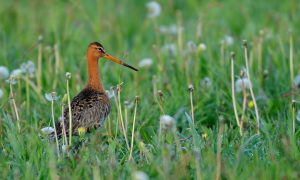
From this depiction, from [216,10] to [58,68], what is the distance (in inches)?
143

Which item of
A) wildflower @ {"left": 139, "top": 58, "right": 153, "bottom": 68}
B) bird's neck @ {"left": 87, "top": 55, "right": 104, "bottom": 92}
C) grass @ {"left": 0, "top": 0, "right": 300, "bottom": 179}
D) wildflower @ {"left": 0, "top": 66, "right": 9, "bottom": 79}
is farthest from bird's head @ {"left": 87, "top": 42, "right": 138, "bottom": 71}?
wildflower @ {"left": 139, "top": 58, "right": 153, "bottom": 68}

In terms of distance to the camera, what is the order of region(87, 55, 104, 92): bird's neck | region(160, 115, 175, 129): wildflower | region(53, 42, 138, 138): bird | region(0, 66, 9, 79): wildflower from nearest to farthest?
region(160, 115, 175, 129): wildflower
region(53, 42, 138, 138): bird
region(87, 55, 104, 92): bird's neck
region(0, 66, 9, 79): wildflower

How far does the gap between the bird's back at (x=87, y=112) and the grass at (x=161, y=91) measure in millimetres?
110

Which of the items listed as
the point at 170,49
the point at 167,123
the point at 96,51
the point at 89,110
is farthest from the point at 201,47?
the point at 167,123

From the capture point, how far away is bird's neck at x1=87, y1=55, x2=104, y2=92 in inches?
297

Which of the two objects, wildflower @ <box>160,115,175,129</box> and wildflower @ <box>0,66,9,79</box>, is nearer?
wildflower @ <box>160,115,175,129</box>

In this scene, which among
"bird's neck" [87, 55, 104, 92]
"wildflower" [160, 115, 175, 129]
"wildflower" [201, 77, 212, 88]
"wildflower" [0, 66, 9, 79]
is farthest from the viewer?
"wildflower" [201, 77, 212, 88]

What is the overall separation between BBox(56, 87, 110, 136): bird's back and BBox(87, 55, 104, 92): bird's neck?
30 centimetres

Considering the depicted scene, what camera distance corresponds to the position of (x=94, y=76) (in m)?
7.61

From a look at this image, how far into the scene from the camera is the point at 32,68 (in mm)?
8281

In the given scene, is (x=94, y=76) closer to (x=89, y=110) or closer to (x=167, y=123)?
(x=89, y=110)

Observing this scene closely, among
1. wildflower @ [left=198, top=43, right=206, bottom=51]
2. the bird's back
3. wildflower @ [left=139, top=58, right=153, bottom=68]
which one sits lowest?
the bird's back

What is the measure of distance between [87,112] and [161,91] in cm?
85

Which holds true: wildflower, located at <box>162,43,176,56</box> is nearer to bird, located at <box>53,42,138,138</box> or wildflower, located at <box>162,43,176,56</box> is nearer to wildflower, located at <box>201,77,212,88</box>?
wildflower, located at <box>201,77,212,88</box>
